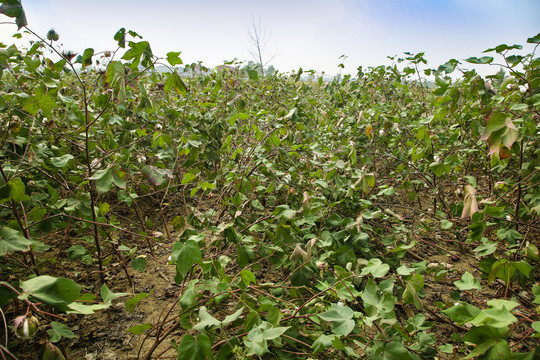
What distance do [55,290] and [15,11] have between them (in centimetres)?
122

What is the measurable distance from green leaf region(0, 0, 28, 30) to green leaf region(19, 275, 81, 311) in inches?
45.4

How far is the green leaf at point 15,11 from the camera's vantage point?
1169 mm

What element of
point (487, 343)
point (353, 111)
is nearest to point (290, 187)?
point (487, 343)

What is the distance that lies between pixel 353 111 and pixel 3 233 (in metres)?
3.59

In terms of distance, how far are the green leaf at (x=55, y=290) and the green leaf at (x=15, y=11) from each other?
1.15 m

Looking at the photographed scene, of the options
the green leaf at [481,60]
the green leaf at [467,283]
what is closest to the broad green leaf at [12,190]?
the green leaf at [467,283]

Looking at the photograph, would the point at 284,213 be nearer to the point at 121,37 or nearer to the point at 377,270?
the point at 377,270

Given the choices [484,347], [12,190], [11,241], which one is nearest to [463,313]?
[484,347]

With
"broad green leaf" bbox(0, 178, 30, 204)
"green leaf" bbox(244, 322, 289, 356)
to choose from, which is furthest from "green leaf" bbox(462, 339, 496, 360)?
"broad green leaf" bbox(0, 178, 30, 204)

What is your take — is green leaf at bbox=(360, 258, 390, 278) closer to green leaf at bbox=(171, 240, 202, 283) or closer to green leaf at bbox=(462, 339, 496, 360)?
green leaf at bbox=(462, 339, 496, 360)

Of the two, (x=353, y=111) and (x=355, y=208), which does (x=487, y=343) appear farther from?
(x=353, y=111)

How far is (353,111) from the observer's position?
3734mm

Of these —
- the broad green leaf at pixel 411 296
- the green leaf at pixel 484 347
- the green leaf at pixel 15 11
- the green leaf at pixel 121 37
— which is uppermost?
the green leaf at pixel 15 11

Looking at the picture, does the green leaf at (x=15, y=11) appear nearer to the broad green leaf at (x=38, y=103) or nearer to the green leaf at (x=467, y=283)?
the broad green leaf at (x=38, y=103)
